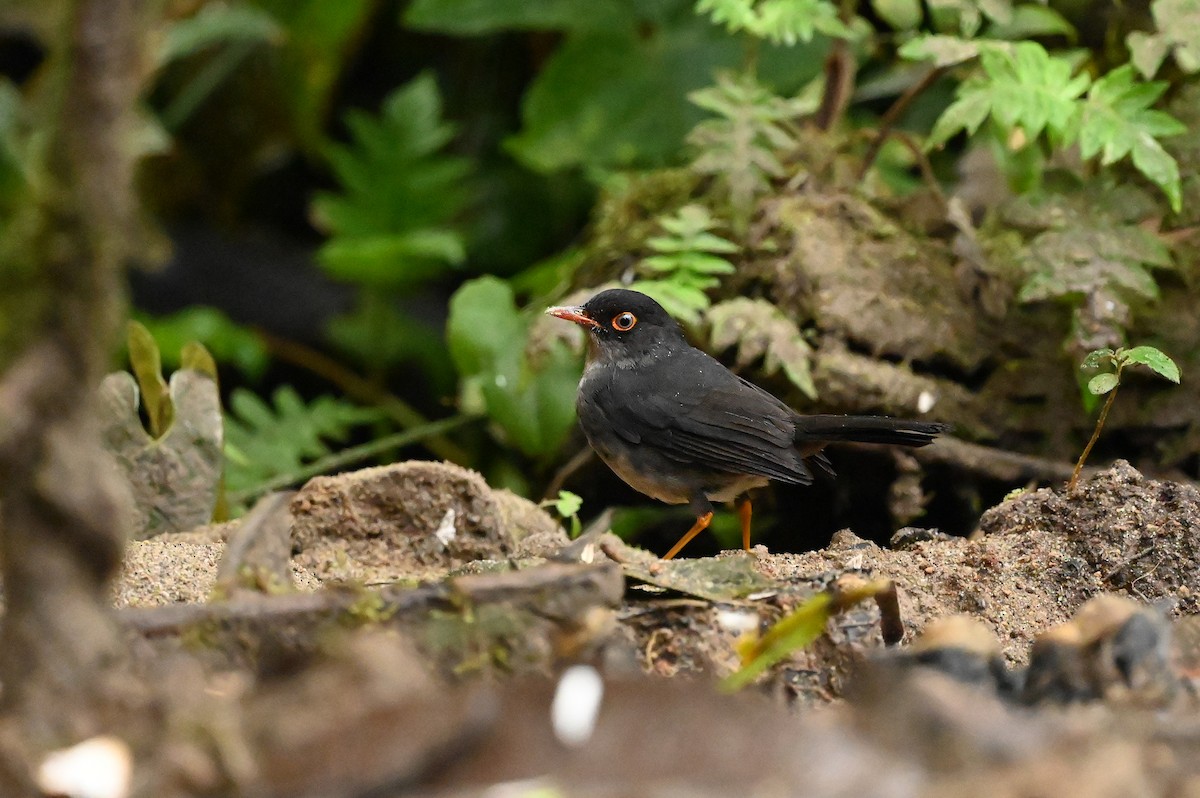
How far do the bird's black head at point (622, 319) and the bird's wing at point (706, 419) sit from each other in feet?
0.58

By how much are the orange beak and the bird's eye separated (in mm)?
68

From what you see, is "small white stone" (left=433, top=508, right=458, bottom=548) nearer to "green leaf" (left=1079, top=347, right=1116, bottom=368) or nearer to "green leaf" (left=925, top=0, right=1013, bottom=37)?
"green leaf" (left=1079, top=347, right=1116, bottom=368)

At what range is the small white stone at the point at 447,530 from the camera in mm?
3656

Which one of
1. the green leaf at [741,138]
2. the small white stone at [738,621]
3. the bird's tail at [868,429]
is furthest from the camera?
the green leaf at [741,138]

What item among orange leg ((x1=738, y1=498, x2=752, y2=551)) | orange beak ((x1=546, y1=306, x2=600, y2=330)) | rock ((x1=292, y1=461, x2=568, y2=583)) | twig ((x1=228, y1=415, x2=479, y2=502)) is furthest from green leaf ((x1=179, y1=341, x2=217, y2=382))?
orange leg ((x1=738, y1=498, x2=752, y2=551))

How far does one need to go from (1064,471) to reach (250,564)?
316 centimetres

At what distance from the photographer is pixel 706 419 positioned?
4.16m

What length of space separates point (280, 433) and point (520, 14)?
2335 mm

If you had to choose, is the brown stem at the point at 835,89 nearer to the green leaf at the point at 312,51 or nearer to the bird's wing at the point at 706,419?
the bird's wing at the point at 706,419

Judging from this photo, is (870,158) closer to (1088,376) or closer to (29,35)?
(1088,376)

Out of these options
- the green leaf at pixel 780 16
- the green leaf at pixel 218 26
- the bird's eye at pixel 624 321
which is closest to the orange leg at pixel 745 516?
the bird's eye at pixel 624 321

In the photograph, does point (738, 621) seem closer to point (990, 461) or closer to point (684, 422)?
point (684, 422)

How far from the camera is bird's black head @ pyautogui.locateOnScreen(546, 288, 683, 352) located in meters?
4.47

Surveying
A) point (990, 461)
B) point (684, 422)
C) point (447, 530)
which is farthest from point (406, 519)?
point (990, 461)
